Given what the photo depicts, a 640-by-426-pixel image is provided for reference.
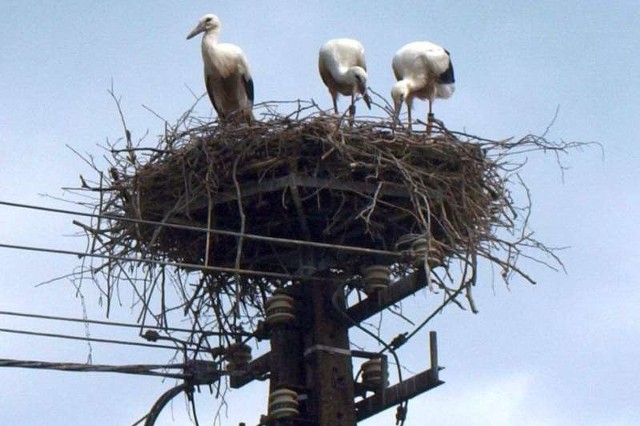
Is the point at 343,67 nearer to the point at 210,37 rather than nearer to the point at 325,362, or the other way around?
the point at 210,37

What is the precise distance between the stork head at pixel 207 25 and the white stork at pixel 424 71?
55.9 inches

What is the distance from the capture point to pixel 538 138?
10.2 meters

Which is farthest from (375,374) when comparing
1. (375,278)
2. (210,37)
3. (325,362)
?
(210,37)

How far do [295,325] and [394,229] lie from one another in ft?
3.19

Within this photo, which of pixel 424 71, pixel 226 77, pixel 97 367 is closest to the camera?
pixel 97 367

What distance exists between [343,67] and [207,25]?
1.07 metres

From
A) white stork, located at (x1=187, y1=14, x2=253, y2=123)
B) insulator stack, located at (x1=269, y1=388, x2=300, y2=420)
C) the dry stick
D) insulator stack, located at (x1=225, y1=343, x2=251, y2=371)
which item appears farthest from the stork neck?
insulator stack, located at (x1=269, y1=388, x2=300, y2=420)

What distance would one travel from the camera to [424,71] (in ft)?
43.8

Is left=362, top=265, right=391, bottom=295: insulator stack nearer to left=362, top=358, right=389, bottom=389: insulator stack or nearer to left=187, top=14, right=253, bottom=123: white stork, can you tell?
left=362, top=358, right=389, bottom=389: insulator stack

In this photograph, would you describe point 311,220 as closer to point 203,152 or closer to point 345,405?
point 203,152

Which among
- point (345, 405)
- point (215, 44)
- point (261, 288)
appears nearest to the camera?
point (345, 405)

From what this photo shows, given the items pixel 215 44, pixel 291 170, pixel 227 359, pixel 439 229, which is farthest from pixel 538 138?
pixel 215 44

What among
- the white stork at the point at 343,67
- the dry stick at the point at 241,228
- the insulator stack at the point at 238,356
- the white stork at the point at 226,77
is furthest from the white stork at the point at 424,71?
the insulator stack at the point at 238,356

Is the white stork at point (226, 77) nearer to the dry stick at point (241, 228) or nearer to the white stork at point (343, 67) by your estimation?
the white stork at point (343, 67)
